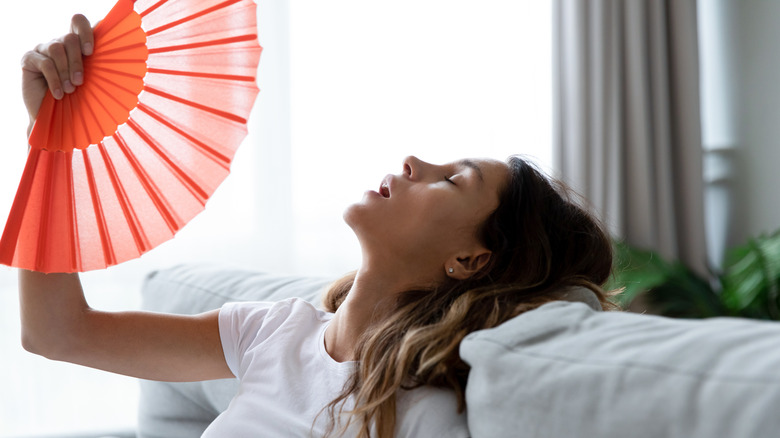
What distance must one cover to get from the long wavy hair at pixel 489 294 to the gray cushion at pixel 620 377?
110 mm

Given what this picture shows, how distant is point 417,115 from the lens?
304 cm

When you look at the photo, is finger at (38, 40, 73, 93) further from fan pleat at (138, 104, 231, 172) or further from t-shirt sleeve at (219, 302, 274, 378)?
t-shirt sleeve at (219, 302, 274, 378)

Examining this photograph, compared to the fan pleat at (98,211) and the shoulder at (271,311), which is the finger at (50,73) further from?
the shoulder at (271,311)

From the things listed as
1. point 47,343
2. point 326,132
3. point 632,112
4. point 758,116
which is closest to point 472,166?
point 47,343

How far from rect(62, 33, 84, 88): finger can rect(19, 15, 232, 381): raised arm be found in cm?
5

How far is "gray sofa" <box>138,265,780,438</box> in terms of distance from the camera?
678 millimetres

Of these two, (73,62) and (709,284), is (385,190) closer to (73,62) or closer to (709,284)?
(73,62)

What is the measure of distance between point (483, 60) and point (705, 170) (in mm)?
1226

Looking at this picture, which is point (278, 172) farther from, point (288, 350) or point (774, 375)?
point (774, 375)

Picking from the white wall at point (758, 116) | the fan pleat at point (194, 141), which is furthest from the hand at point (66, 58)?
the white wall at point (758, 116)

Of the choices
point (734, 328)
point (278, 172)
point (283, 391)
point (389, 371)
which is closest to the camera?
point (734, 328)

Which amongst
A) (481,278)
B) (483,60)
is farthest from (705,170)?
(481,278)

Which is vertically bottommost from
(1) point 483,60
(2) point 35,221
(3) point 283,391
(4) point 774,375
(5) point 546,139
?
(3) point 283,391

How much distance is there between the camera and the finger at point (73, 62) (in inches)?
41.1
